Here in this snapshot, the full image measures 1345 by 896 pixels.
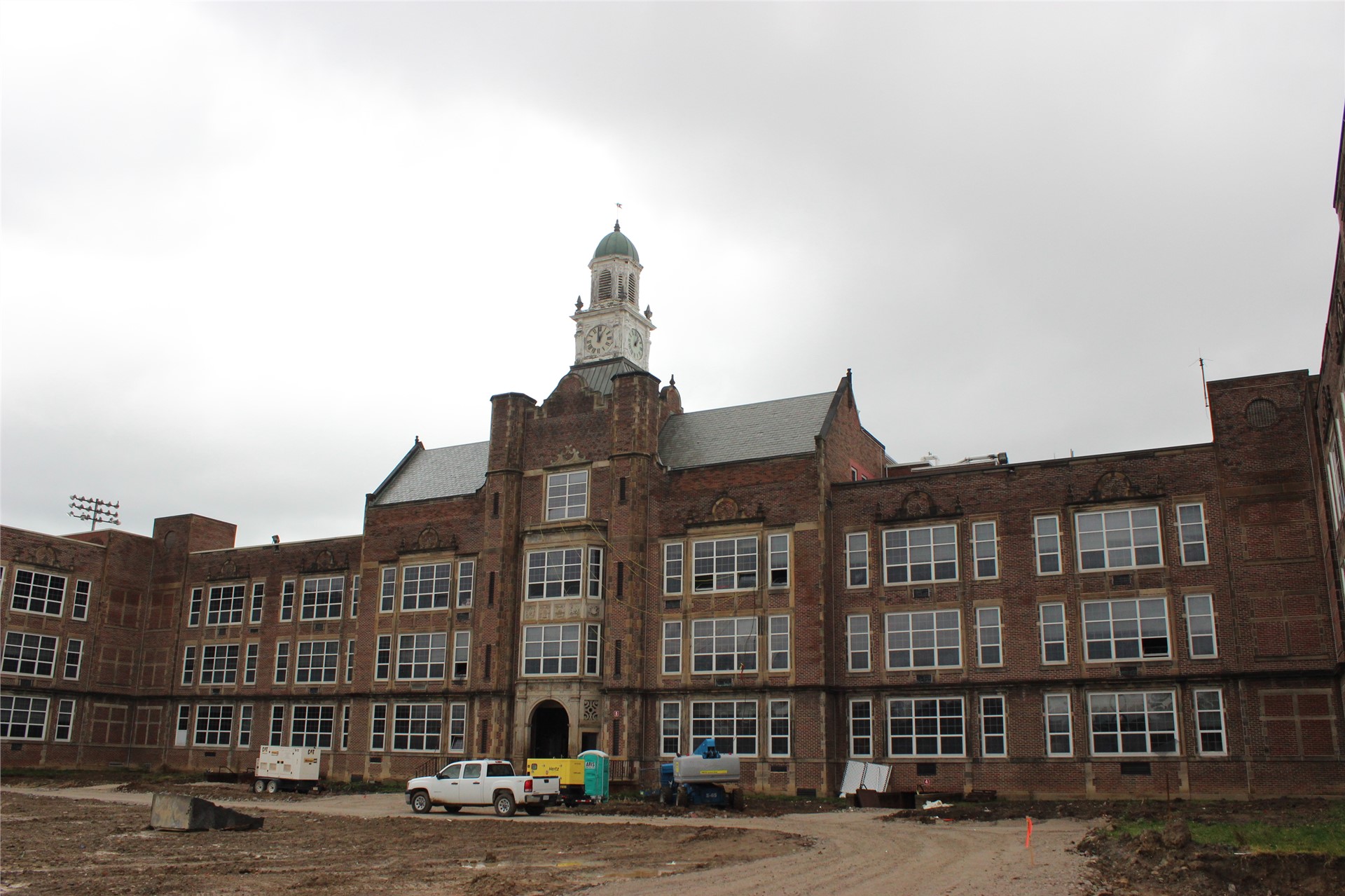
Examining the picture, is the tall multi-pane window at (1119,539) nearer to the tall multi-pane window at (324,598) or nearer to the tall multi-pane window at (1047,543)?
the tall multi-pane window at (1047,543)

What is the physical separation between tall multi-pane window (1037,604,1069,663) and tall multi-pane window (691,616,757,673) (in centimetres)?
1067

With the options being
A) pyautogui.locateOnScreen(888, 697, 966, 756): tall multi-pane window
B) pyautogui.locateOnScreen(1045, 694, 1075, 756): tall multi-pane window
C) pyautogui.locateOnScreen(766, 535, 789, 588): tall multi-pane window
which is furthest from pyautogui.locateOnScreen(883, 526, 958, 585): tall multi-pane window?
pyautogui.locateOnScreen(1045, 694, 1075, 756): tall multi-pane window

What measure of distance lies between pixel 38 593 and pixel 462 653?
25284 mm

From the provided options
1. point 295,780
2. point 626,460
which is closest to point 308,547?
point 295,780

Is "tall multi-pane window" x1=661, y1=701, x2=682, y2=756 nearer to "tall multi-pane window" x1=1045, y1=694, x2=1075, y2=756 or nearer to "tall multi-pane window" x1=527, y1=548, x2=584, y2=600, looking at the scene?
"tall multi-pane window" x1=527, y1=548, x2=584, y2=600

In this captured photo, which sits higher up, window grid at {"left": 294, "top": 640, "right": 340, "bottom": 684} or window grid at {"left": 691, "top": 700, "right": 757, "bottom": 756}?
window grid at {"left": 294, "top": 640, "right": 340, "bottom": 684}

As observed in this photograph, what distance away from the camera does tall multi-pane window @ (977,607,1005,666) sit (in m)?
39.9

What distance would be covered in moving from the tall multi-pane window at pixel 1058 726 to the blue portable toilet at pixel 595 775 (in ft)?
50.6

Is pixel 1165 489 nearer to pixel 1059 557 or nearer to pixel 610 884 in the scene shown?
pixel 1059 557

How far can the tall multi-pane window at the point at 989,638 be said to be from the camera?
3991 cm

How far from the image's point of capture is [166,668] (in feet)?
197

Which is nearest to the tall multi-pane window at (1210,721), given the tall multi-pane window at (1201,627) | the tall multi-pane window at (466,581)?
the tall multi-pane window at (1201,627)

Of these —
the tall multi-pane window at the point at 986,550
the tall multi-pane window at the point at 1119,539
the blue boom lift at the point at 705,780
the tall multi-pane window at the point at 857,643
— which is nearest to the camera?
the blue boom lift at the point at 705,780

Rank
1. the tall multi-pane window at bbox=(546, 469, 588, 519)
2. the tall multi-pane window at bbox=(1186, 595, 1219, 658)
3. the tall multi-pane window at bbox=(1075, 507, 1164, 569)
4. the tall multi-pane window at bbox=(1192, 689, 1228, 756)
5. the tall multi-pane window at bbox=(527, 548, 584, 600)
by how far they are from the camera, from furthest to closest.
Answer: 1. the tall multi-pane window at bbox=(546, 469, 588, 519)
2. the tall multi-pane window at bbox=(527, 548, 584, 600)
3. the tall multi-pane window at bbox=(1075, 507, 1164, 569)
4. the tall multi-pane window at bbox=(1186, 595, 1219, 658)
5. the tall multi-pane window at bbox=(1192, 689, 1228, 756)
